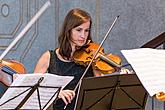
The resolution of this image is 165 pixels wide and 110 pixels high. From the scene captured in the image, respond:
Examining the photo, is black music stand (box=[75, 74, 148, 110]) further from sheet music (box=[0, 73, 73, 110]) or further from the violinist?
the violinist

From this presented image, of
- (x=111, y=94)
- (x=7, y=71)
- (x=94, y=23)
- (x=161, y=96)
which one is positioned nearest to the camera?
(x=161, y=96)

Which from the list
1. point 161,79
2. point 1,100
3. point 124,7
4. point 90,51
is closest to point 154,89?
point 161,79

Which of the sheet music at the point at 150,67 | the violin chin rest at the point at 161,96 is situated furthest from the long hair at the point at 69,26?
the violin chin rest at the point at 161,96

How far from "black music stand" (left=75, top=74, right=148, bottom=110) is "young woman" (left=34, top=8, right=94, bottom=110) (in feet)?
1.30

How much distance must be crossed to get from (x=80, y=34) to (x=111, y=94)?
0.54 m

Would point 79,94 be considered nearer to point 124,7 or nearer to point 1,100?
point 1,100

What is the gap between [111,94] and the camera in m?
2.67

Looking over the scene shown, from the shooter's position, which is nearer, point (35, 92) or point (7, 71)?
point (35, 92)

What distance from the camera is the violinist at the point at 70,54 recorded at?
305 centimetres

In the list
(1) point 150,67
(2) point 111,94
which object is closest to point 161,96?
(1) point 150,67

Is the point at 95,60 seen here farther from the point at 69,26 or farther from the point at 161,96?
the point at 161,96

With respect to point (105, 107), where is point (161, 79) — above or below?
above

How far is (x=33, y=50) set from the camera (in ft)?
14.4

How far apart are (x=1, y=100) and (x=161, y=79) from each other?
2.58 ft
